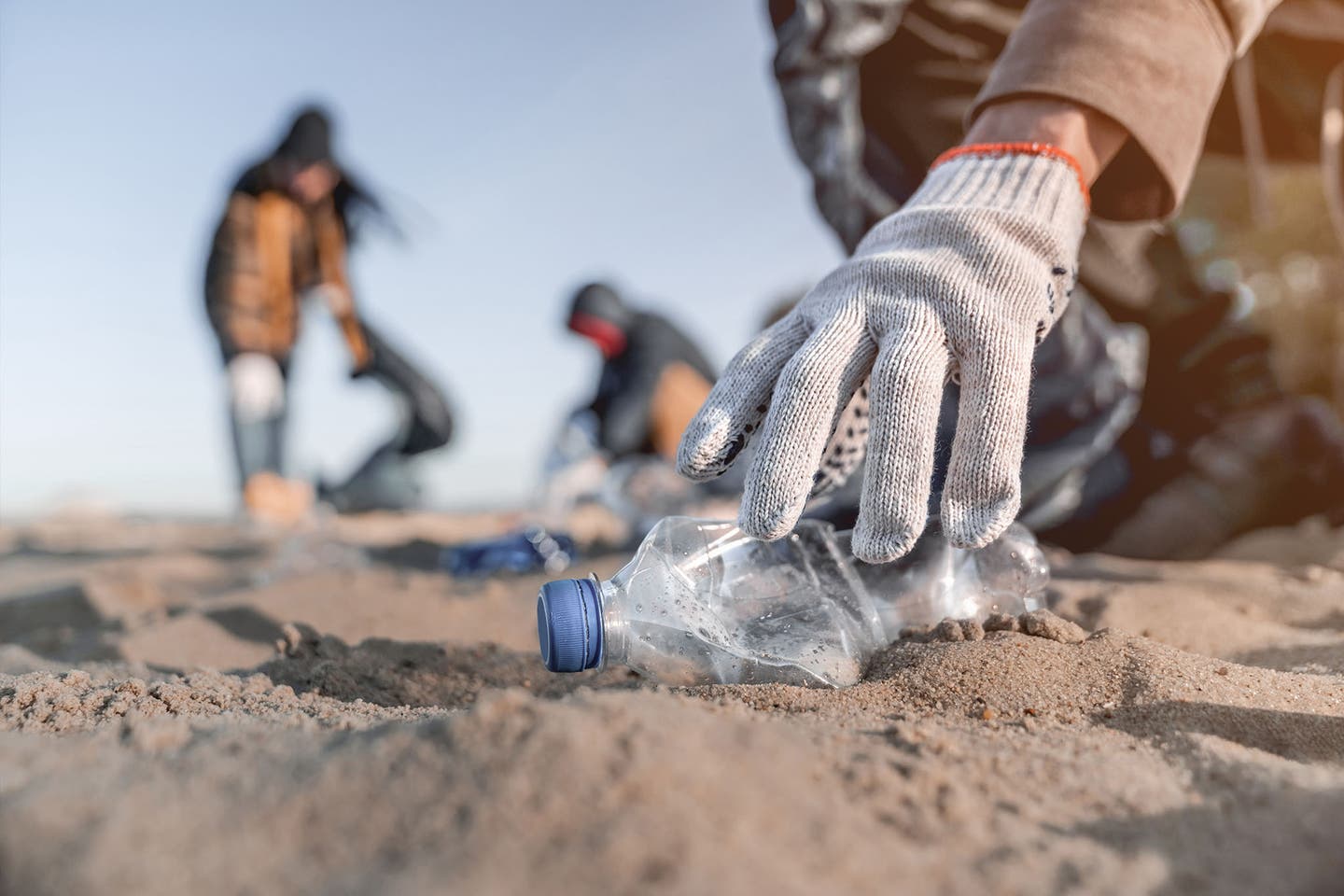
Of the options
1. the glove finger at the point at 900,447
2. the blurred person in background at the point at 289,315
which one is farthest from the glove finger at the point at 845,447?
the blurred person in background at the point at 289,315

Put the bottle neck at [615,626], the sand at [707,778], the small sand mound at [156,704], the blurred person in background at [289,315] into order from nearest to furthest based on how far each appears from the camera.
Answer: the sand at [707,778], the small sand mound at [156,704], the bottle neck at [615,626], the blurred person in background at [289,315]

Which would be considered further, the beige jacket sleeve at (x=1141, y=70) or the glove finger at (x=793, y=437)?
the beige jacket sleeve at (x=1141, y=70)

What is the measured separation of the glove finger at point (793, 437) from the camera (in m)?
1.29

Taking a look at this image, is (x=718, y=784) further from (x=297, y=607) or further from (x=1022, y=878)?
(x=297, y=607)

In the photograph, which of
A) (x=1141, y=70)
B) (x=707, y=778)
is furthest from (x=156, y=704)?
(x=1141, y=70)

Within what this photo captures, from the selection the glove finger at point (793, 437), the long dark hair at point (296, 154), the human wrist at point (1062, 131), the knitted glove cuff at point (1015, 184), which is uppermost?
the long dark hair at point (296, 154)

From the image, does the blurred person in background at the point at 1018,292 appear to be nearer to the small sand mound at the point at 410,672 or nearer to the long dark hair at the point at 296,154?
the small sand mound at the point at 410,672

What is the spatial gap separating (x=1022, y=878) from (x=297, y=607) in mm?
2145

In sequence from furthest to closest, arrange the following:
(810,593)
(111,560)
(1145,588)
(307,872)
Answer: (111,560)
(1145,588)
(810,593)
(307,872)

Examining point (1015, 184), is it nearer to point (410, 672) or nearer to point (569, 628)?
point (569, 628)

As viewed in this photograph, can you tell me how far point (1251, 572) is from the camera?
8.09 feet

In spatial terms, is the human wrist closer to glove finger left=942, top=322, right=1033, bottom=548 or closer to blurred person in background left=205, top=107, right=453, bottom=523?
glove finger left=942, top=322, right=1033, bottom=548

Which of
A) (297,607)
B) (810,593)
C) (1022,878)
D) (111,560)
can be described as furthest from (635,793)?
(111,560)

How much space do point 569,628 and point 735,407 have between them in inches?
16.8
